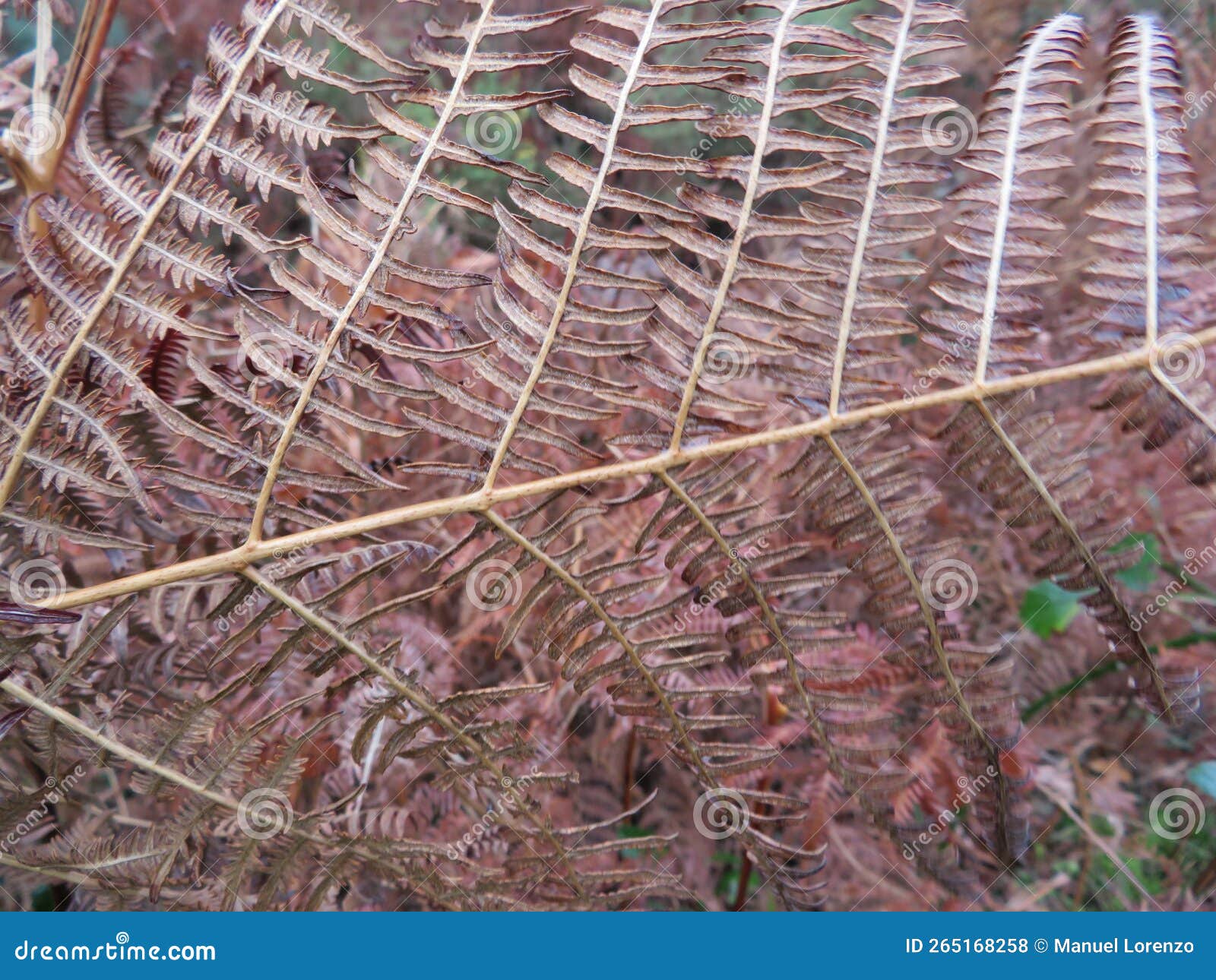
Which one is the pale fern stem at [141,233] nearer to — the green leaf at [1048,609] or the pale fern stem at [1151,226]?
the pale fern stem at [1151,226]

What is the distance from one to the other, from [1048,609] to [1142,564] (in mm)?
233

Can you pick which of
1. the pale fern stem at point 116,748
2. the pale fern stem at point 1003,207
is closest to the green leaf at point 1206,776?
the pale fern stem at point 1003,207

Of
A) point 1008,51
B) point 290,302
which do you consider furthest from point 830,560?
point 1008,51

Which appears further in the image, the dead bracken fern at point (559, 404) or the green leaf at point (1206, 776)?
the green leaf at point (1206, 776)

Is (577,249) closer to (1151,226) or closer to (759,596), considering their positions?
(759,596)

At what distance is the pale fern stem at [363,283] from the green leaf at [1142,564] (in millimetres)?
1400

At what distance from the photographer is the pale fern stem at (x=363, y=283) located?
42.2 inches

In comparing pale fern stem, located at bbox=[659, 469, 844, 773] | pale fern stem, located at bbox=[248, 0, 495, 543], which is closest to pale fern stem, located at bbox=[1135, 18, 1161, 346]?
pale fern stem, located at bbox=[659, 469, 844, 773]

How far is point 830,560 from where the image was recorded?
195 cm

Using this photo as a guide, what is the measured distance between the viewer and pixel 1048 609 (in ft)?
5.54

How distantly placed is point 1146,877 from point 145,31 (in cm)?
407

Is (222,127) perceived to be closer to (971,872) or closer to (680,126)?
(971,872)

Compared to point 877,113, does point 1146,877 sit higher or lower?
lower

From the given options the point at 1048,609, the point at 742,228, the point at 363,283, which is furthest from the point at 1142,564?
the point at 363,283
